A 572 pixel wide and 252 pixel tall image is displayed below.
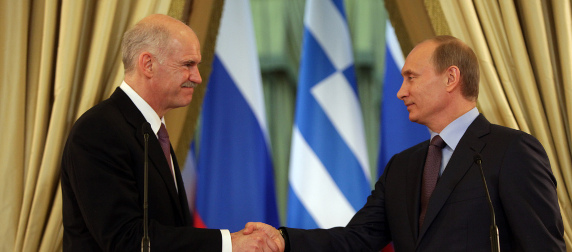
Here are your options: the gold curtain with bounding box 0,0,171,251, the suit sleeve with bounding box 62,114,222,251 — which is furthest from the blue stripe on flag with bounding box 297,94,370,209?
the suit sleeve with bounding box 62,114,222,251

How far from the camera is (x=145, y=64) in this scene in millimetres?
2426

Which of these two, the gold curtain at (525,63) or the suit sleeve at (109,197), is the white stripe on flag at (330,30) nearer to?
the gold curtain at (525,63)

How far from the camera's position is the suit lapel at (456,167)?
7.51ft

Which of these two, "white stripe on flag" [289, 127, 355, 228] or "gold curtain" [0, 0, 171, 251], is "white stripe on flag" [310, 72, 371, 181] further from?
"gold curtain" [0, 0, 171, 251]

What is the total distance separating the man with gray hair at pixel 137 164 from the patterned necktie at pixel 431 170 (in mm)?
635

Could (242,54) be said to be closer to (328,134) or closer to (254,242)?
(328,134)

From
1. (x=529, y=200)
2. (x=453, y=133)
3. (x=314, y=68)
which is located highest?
(x=314, y=68)

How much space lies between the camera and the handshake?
240 centimetres

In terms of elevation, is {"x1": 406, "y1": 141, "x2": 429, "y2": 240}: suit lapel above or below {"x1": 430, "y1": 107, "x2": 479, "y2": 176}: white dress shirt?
below

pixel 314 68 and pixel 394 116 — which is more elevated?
pixel 314 68

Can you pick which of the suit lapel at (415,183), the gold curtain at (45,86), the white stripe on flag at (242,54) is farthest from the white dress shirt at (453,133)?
the gold curtain at (45,86)

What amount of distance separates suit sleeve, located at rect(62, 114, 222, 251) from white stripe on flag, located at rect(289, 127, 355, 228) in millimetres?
886

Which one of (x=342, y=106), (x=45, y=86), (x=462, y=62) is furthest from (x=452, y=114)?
(x=45, y=86)

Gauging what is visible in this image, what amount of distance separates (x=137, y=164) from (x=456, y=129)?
124 cm
